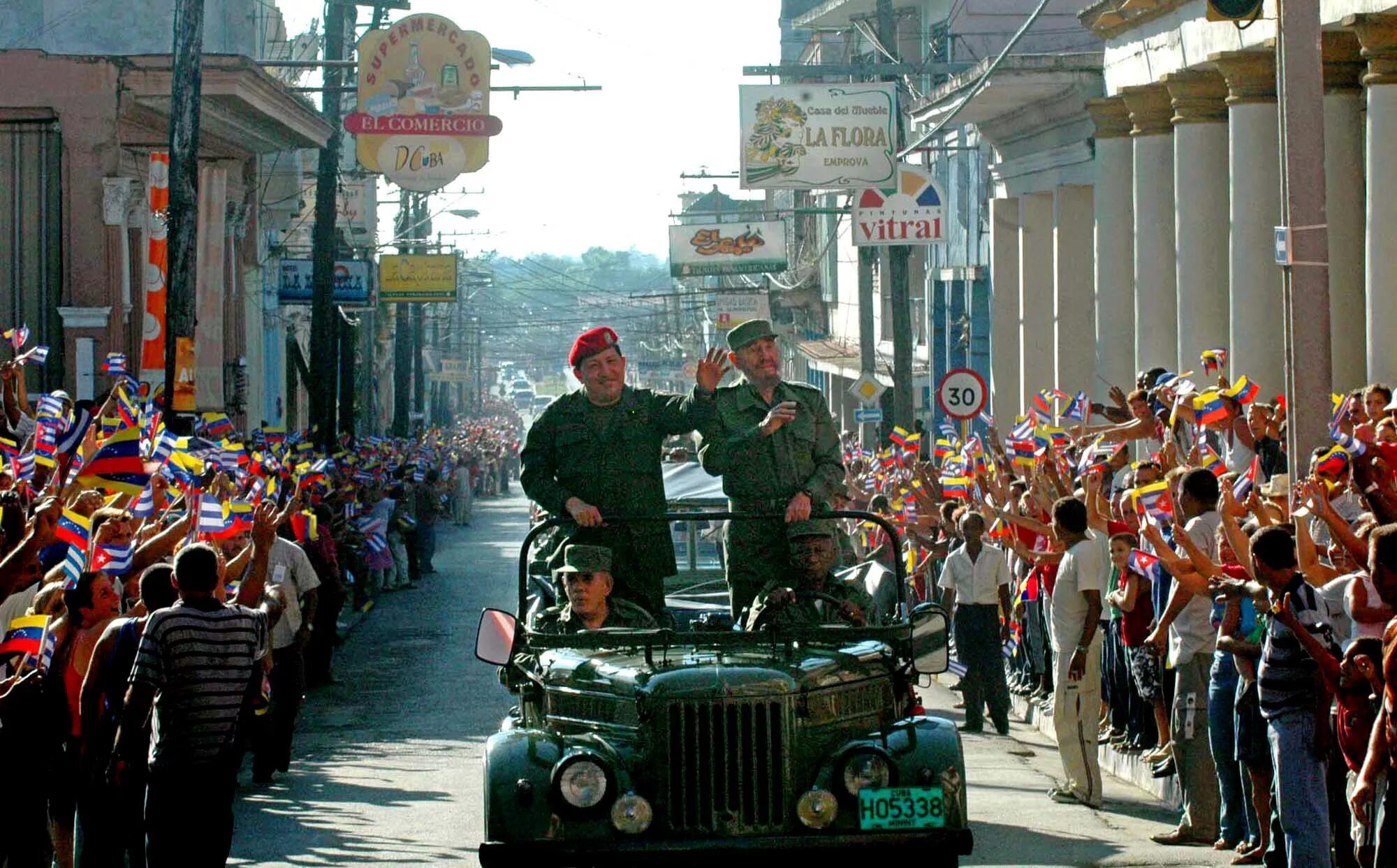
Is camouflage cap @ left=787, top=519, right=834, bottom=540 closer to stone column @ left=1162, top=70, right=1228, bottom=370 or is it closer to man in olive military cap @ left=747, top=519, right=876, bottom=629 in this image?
man in olive military cap @ left=747, top=519, right=876, bottom=629

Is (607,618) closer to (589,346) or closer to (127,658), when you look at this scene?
(589,346)

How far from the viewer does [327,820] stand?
12164 millimetres

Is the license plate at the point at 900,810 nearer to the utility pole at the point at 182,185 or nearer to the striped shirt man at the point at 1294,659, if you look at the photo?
the striped shirt man at the point at 1294,659

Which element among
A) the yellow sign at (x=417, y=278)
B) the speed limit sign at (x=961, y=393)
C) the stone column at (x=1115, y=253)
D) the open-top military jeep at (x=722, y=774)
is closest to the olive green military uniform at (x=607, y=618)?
the open-top military jeep at (x=722, y=774)

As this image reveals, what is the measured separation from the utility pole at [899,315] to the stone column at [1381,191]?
13.8 meters

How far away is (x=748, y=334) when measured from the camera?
35.2 feet

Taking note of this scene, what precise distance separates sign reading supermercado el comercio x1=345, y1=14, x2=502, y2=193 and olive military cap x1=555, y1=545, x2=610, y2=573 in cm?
1703

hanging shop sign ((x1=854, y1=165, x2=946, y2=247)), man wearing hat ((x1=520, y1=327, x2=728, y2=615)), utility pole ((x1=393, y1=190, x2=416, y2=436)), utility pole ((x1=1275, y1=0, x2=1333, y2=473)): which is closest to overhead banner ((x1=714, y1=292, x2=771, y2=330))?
utility pole ((x1=393, y1=190, x2=416, y2=436))

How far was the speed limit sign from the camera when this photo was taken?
90.4ft

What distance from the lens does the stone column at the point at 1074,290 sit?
1120 inches

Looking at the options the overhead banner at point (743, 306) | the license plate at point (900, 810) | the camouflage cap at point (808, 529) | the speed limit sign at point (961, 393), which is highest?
the overhead banner at point (743, 306)

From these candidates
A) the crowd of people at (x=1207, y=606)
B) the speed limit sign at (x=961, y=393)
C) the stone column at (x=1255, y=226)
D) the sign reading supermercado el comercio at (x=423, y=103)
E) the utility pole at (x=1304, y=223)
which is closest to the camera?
the crowd of people at (x=1207, y=606)

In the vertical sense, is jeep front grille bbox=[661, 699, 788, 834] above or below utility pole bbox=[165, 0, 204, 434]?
below

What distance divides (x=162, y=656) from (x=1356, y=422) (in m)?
7.12
